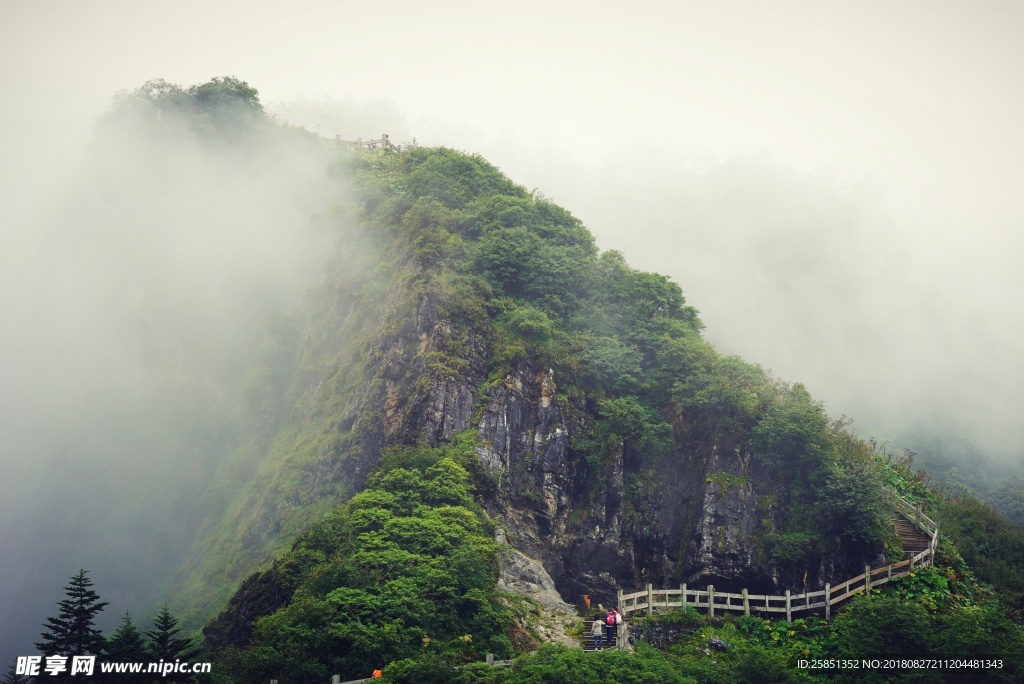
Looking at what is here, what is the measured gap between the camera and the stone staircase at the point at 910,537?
41713 millimetres

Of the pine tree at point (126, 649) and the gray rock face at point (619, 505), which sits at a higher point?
the gray rock face at point (619, 505)

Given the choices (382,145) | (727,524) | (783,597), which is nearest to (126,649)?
(783,597)

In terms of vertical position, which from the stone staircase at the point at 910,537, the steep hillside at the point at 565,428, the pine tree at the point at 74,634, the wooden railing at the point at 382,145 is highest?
the wooden railing at the point at 382,145

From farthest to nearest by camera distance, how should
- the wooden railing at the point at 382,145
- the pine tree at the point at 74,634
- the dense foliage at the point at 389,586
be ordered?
the wooden railing at the point at 382,145, the dense foliage at the point at 389,586, the pine tree at the point at 74,634

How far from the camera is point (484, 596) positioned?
33750 millimetres

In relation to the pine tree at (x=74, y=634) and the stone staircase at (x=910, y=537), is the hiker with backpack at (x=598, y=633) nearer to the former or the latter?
the stone staircase at (x=910, y=537)

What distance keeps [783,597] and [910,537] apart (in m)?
9.18

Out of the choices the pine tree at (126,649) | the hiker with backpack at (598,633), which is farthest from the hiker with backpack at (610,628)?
the pine tree at (126,649)

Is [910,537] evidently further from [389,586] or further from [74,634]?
[74,634]

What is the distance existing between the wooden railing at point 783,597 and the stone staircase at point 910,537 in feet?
3.59

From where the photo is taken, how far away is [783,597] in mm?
38625

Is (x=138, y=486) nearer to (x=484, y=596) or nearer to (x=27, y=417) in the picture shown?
(x=27, y=417)

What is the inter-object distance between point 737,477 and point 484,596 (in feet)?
56.5

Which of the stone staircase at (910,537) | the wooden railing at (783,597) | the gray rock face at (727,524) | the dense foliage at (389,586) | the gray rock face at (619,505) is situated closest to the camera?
the dense foliage at (389,586)
